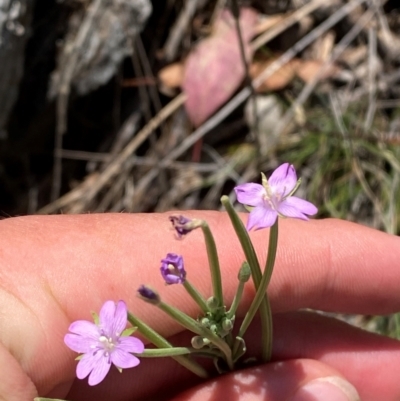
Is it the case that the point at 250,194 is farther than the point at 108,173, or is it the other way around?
the point at 108,173

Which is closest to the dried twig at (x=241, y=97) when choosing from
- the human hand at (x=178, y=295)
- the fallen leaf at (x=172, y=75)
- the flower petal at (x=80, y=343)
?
the fallen leaf at (x=172, y=75)

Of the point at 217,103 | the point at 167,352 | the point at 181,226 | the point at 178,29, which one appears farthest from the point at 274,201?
the point at 178,29

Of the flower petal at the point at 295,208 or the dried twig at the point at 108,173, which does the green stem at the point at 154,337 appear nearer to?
the flower petal at the point at 295,208

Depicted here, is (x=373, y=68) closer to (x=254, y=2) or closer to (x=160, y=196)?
(x=254, y=2)

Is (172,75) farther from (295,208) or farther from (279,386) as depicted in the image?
(295,208)

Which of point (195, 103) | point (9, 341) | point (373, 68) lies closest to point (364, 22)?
point (373, 68)

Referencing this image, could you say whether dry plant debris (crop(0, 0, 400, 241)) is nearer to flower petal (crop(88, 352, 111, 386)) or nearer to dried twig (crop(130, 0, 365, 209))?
dried twig (crop(130, 0, 365, 209))
